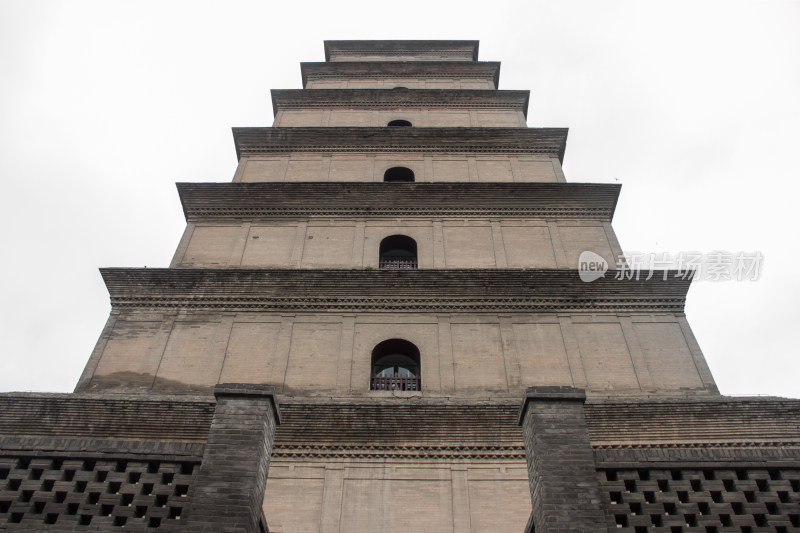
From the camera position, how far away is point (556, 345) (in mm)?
10727

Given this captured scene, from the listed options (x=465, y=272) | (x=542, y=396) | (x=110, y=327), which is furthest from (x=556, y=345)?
(x=110, y=327)

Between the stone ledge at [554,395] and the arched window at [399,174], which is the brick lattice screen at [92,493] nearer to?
the stone ledge at [554,395]

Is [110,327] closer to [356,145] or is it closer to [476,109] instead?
[356,145]

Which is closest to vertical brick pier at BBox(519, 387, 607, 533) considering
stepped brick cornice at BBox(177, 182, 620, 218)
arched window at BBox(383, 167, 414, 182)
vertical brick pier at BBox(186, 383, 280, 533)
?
vertical brick pier at BBox(186, 383, 280, 533)

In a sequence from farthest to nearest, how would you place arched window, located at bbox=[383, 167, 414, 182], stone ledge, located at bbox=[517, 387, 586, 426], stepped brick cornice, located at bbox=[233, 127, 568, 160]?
stepped brick cornice, located at bbox=[233, 127, 568, 160]
arched window, located at bbox=[383, 167, 414, 182]
stone ledge, located at bbox=[517, 387, 586, 426]

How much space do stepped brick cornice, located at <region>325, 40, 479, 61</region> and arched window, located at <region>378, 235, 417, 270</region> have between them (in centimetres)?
1021

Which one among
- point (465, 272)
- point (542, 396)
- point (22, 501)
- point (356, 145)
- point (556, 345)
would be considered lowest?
point (22, 501)

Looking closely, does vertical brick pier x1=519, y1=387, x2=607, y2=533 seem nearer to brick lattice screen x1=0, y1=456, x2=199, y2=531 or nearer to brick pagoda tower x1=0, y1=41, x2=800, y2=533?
brick pagoda tower x1=0, y1=41, x2=800, y2=533

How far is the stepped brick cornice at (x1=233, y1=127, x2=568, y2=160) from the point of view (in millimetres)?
15836

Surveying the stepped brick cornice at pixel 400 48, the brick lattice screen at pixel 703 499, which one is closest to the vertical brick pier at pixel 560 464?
the brick lattice screen at pixel 703 499

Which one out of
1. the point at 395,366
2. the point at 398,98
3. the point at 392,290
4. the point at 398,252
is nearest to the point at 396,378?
the point at 395,366

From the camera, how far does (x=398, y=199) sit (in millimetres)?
13906

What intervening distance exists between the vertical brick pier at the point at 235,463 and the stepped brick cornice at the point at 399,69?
1514cm

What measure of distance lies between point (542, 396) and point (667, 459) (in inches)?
43.7
